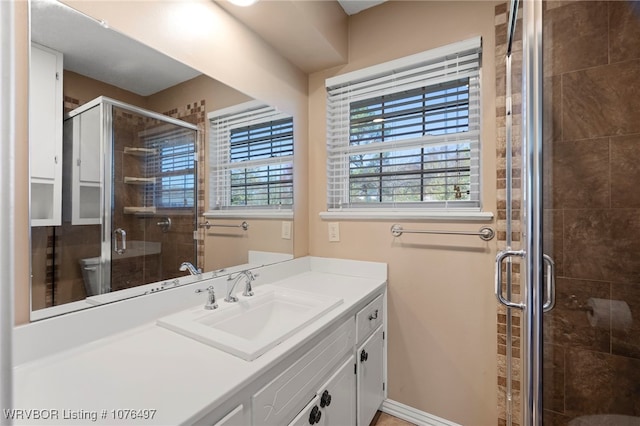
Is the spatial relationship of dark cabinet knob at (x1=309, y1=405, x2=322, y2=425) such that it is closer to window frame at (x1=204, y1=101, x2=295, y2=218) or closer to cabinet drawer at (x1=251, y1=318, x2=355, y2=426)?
cabinet drawer at (x1=251, y1=318, x2=355, y2=426)

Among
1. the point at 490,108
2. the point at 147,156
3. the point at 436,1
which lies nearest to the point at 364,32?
the point at 436,1

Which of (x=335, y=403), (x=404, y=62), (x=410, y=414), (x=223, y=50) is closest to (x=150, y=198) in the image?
(x=223, y=50)

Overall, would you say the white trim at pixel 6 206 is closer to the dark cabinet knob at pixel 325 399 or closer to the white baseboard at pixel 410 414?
the dark cabinet knob at pixel 325 399

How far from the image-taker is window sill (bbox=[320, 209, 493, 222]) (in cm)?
153

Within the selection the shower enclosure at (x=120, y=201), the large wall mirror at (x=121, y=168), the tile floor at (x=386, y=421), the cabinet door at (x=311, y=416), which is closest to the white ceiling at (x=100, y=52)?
the large wall mirror at (x=121, y=168)

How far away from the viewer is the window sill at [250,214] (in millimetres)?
1462

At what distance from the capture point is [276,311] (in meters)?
1.44

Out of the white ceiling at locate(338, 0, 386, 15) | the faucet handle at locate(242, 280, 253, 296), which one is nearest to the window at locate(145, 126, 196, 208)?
the faucet handle at locate(242, 280, 253, 296)

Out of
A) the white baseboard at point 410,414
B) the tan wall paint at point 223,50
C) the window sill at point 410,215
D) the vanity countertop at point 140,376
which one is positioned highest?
the tan wall paint at point 223,50

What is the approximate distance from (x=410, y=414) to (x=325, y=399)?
94cm

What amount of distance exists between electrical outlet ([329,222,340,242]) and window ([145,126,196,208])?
3.05 ft

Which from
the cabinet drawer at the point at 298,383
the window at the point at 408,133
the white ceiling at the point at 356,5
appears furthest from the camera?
the white ceiling at the point at 356,5

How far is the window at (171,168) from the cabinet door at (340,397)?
3.14 ft

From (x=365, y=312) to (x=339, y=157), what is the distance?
1020 mm
